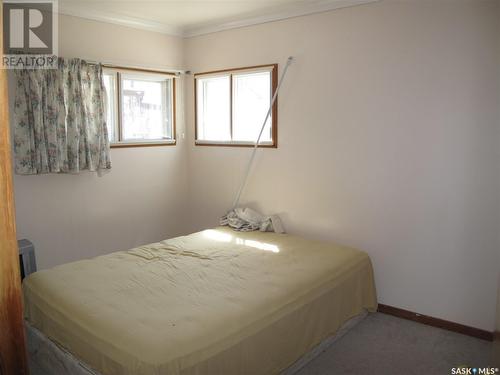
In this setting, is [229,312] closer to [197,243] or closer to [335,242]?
[197,243]

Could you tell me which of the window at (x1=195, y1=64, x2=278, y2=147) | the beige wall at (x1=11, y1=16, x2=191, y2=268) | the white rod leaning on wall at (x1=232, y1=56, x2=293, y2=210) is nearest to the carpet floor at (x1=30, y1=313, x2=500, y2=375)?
the beige wall at (x1=11, y1=16, x2=191, y2=268)

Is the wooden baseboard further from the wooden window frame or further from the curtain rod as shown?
the curtain rod

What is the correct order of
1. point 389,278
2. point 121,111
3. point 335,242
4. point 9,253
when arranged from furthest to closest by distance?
1. point 121,111
2. point 335,242
3. point 389,278
4. point 9,253

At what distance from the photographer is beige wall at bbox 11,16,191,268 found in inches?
140

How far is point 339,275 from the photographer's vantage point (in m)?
2.90

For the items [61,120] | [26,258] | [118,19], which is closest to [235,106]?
[118,19]

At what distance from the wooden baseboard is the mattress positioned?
0.21 meters

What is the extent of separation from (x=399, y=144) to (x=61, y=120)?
2.71 metres

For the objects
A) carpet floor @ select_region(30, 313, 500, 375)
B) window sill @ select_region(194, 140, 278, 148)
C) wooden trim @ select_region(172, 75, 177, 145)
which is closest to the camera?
carpet floor @ select_region(30, 313, 500, 375)

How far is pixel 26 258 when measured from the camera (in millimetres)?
3129

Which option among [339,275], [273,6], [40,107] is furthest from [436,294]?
[40,107]

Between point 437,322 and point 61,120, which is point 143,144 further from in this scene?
point 437,322

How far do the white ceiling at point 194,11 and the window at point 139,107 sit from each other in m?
0.49

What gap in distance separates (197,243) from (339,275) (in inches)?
47.7
